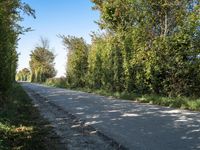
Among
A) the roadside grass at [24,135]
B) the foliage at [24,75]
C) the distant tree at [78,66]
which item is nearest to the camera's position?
the roadside grass at [24,135]

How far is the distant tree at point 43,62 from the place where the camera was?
326ft

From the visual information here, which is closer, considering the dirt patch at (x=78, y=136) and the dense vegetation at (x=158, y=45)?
the dirt patch at (x=78, y=136)

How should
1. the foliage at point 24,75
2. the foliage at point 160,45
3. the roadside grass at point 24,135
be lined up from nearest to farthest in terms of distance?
the roadside grass at point 24,135, the foliage at point 160,45, the foliage at point 24,75

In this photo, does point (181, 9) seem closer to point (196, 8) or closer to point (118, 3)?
point (196, 8)

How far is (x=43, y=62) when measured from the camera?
10575cm

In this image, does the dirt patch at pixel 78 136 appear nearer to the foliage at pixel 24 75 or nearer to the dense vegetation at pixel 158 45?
the dense vegetation at pixel 158 45

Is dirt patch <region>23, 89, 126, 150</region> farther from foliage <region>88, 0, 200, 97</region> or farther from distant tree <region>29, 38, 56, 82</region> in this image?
distant tree <region>29, 38, 56, 82</region>

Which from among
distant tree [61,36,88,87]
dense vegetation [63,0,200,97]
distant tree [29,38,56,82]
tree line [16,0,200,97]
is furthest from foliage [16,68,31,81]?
dense vegetation [63,0,200,97]

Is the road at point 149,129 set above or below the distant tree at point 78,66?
below

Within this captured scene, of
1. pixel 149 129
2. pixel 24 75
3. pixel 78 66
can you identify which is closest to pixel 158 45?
pixel 149 129

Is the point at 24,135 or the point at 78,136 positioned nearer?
the point at 24,135

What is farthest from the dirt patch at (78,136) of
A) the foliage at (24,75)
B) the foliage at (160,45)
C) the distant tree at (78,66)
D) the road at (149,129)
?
the foliage at (24,75)

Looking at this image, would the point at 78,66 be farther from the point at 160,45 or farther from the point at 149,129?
the point at 149,129

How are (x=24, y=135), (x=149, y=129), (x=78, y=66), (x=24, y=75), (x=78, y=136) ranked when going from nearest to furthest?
1. (x=24, y=135)
2. (x=78, y=136)
3. (x=149, y=129)
4. (x=78, y=66)
5. (x=24, y=75)
